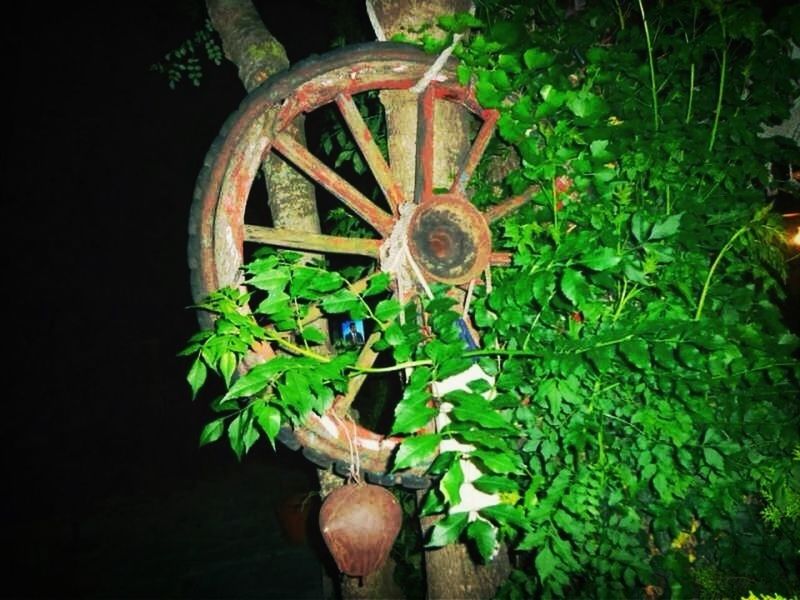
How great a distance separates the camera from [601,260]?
4.10 ft

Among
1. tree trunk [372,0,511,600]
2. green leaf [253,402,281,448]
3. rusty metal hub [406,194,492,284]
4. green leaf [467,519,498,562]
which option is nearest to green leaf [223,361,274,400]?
green leaf [253,402,281,448]

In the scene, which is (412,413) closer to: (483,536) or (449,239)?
(483,536)

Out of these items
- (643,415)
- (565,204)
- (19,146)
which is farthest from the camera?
(19,146)

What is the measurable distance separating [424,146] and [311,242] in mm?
715

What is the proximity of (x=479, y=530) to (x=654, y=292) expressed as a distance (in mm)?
1313

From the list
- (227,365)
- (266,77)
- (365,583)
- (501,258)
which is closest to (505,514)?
(227,365)

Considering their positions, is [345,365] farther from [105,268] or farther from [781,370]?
[105,268]

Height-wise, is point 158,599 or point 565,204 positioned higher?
point 565,204

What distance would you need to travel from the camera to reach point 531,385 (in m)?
1.82

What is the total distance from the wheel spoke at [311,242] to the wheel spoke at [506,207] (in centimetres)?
60

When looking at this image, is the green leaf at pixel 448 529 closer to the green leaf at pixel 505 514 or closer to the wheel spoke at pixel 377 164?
the green leaf at pixel 505 514

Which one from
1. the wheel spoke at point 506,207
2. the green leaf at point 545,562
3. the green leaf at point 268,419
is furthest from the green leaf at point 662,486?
the green leaf at point 268,419

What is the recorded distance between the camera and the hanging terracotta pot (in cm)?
151

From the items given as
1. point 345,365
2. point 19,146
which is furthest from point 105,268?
point 345,365
